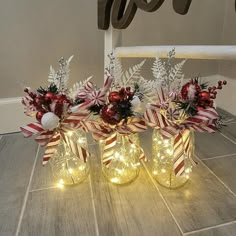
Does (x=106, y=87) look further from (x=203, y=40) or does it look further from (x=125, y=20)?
(x=203, y=40)

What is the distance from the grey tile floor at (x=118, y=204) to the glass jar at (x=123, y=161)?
25 mm

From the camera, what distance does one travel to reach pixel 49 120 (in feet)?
1.76

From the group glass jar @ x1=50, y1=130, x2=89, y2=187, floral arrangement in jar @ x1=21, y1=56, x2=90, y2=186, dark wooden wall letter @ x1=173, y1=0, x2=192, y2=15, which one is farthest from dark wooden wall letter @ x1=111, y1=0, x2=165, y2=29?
glass jar @ x1=50, y1=130, x2=89, y2=187

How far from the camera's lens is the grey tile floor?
0.57 meters

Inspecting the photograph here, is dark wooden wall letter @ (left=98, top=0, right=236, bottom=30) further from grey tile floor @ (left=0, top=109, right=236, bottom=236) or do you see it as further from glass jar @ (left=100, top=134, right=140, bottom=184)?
grey tile floor @ (left=0, top=109, right=236, bottom=236)

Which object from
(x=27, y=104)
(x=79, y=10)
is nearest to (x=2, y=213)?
(x=27, y=104)

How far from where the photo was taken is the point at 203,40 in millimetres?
1261

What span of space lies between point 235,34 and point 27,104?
110cm

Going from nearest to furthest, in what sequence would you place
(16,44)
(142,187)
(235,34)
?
(142,187)
(16,44)
(235,34)

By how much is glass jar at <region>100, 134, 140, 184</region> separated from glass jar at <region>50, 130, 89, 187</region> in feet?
0.23

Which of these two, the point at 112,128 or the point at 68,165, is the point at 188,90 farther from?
the point at 68,165

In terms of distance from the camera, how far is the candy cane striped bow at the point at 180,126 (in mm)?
544

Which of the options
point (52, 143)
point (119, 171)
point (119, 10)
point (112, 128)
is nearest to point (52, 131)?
point (52, 143)

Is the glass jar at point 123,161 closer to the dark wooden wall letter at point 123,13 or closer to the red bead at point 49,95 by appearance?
the red bead at point 49,95
